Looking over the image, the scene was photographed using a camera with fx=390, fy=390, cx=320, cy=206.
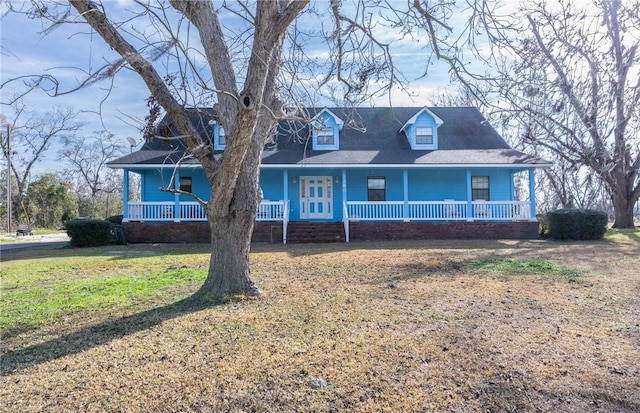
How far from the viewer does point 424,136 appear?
1858 cm

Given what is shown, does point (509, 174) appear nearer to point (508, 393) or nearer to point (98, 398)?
point (508, 393)

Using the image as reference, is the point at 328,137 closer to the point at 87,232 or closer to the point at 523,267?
the point at 87,232

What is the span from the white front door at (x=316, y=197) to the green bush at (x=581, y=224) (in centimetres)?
965

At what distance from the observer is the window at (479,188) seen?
60.9 feet

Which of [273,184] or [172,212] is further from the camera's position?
[273,184]

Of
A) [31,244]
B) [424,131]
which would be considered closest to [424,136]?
[424,131]

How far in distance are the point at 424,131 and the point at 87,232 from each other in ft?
49.0

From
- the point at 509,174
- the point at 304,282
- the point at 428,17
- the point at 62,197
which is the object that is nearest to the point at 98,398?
the point at 304,282

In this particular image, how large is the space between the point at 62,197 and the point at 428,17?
3982cm

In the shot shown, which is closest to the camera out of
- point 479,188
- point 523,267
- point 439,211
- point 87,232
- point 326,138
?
point 523,267

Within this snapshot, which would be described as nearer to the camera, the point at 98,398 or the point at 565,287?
the point at 98,398

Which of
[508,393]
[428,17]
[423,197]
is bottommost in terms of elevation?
[508,393]

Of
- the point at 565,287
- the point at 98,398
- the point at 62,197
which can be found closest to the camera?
the point at 98,398

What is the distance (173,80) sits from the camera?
17.4 ft
